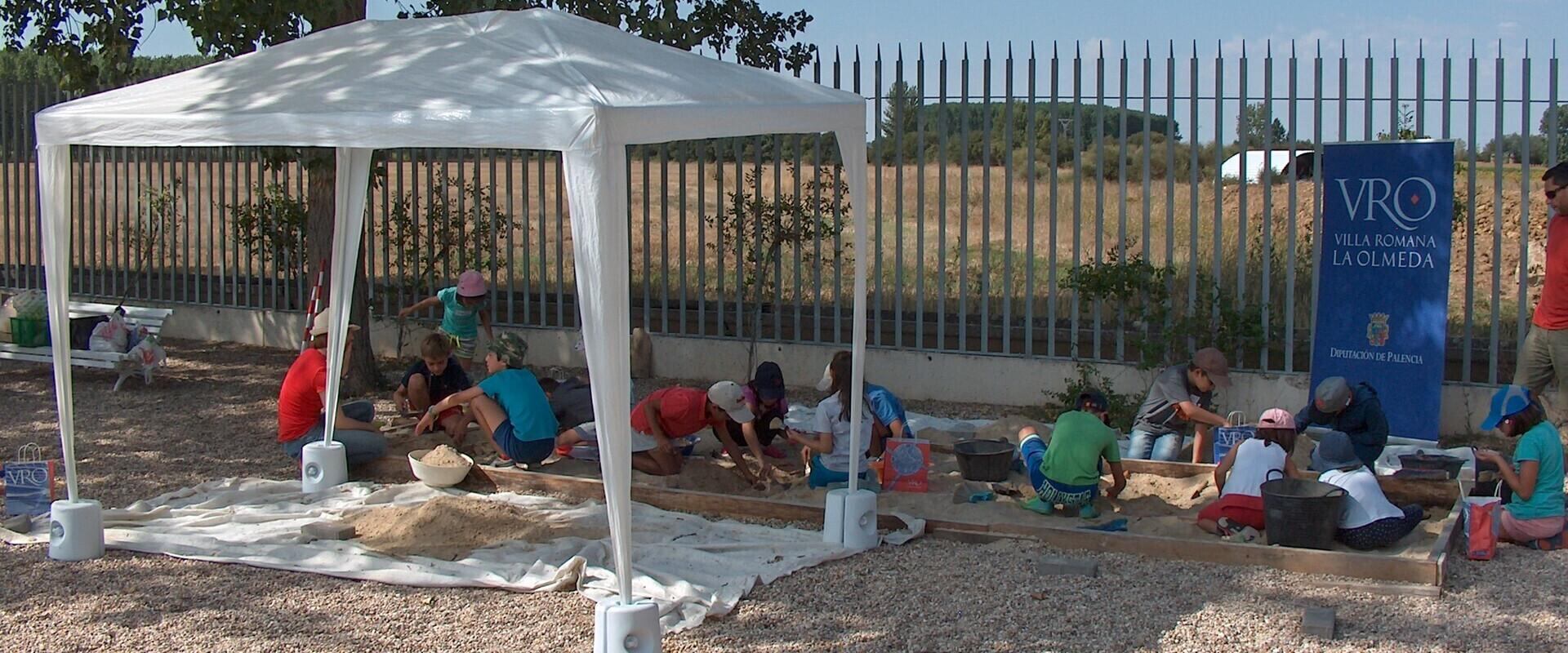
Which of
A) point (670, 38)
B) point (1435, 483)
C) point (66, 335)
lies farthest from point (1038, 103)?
point (66, 335)

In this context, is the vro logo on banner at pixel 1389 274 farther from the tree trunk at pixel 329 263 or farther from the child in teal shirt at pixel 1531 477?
the tree trunk at pixel 329 263

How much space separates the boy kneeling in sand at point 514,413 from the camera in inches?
335

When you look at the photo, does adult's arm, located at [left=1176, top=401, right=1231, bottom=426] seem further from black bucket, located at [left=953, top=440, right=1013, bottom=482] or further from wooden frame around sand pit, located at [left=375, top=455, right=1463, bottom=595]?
black bucket, located at [left=953, top=440, right=1013, bottom=482]

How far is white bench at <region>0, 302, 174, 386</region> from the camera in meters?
12.1

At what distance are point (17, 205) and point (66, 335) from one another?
1086cm

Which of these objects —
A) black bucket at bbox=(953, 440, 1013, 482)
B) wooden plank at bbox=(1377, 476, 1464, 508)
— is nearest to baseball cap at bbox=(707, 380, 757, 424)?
black bucket at bbox=(953, 440, 1013, 482)

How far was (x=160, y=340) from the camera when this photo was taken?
50.0ft

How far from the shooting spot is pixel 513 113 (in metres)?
5.61

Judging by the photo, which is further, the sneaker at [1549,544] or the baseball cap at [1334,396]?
the baseball cap at [1334,396]

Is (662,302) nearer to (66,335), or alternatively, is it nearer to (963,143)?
(963,143)

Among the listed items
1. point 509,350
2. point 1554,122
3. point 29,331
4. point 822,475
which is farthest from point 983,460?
point 29,331

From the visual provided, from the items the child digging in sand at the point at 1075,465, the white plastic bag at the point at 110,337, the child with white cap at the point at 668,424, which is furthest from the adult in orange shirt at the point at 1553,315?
the white plastic bag at the point at 110,337

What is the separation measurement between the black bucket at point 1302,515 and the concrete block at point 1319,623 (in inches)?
39.1

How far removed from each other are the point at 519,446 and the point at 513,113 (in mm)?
3338
